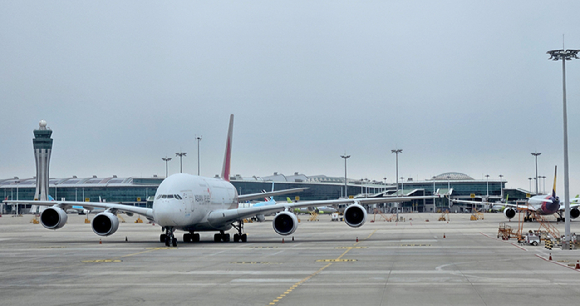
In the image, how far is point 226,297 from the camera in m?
16.2

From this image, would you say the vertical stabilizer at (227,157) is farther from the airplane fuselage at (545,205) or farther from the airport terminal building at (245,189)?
the airport terminal building at (245,189)

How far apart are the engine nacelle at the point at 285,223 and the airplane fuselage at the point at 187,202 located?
13.9 feet

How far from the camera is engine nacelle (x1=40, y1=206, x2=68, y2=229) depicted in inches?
1521

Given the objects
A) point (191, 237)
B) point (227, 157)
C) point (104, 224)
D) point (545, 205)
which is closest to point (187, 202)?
point (191, 237)

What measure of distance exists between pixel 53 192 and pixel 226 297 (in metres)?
179

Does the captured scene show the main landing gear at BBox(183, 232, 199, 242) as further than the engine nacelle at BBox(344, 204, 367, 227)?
Yes

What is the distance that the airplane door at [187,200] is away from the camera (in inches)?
1357

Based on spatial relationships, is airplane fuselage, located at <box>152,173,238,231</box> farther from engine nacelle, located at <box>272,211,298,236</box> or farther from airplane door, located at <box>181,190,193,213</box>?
engine nacelle, located at <box>272,211,298,236</box>

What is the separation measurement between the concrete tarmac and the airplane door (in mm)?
2374

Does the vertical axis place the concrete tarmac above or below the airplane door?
below

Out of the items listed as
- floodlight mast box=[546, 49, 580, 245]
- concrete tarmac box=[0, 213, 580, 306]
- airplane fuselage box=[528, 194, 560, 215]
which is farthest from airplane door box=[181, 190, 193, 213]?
airplane fuselage box=[528, 194, 560, 215]

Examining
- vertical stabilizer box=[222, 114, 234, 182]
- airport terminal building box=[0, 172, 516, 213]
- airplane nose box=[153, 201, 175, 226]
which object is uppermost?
vertical stabilizer box=[222, 114, 234, 182]

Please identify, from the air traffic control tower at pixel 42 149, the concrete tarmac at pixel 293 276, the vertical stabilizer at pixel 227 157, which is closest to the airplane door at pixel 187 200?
the concrete tarmac at pixel 293 276

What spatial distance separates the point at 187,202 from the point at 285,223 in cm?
623
